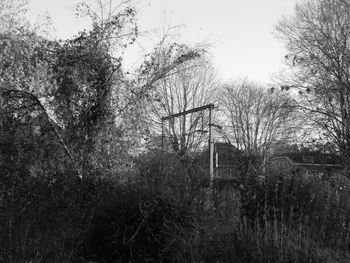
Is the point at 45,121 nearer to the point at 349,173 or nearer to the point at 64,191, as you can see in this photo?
the point at 64,191

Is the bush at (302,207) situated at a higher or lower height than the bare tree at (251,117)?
lower

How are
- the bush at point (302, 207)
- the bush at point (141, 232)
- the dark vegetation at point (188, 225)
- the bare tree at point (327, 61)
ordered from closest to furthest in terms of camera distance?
1. the dark vegetation at point (188, 225)
2. the bush at point (141, 232)
3. the bush at point (302, 207)
4. the bare tree at point (327, 61)

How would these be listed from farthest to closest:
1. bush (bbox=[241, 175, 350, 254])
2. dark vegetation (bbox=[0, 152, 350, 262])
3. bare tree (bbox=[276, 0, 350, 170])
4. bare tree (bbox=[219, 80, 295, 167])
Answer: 1. bare tree (bbox=[219, 80, 295, 167])
2. bare tree (bbox=[276, 0, 350, 170])
3. bush (bbox=[241, 175, 350, 254])
4. dark vegetation (bbox=[0, 152, 350, 262])

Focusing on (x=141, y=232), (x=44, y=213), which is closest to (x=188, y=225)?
(x=141, y=232)

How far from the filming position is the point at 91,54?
1047cm

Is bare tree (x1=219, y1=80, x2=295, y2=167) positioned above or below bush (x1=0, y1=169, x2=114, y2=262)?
above

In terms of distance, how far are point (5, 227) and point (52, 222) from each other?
2.96ft

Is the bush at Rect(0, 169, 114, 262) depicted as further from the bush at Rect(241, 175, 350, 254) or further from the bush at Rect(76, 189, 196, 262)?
the bush at Rect(241, 175, 350, 254)

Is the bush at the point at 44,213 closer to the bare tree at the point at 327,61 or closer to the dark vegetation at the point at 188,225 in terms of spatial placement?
the dark vegetation at the point at 188,225

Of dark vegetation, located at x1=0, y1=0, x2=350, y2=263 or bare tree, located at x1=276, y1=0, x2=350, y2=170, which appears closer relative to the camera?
dark vegetation, located at x1=0, y1=0, x2=350, y2=263

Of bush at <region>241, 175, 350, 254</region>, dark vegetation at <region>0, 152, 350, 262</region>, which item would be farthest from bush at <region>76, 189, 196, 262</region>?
bush at <region>241, 175, 350, 254</region>

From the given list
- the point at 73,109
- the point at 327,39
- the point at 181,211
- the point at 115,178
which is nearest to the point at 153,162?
the point at 115,178

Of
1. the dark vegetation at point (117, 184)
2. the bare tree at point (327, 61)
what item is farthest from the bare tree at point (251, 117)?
the dark vegetation at point (117, 184)

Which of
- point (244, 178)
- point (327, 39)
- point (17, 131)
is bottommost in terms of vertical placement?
point (244, 178)
